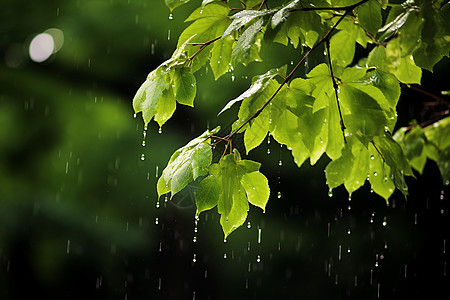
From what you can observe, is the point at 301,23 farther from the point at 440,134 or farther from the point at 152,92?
the point at 440,134

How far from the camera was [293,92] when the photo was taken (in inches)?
48.0

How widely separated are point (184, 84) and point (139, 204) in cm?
385

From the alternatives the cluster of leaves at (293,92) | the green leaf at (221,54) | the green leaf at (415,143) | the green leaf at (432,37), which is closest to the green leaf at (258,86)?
the cluster of leaves at (293,92)

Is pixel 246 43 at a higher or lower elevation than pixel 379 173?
higher

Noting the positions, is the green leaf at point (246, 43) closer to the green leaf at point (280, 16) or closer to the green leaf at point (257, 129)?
the green leaf at point (280, 16)

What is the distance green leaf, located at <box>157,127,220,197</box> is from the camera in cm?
117

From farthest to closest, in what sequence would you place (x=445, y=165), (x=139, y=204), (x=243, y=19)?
(x=139, y=204)
(x=445, y=165)
(x=243, y=19)

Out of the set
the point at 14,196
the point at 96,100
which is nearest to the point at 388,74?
the point at 96,100

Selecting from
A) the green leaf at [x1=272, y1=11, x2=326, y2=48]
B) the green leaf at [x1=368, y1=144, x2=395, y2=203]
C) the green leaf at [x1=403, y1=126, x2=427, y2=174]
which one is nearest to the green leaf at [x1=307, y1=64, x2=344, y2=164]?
the green leaf at [x1=272, y1=11, x2=326, y2=48]

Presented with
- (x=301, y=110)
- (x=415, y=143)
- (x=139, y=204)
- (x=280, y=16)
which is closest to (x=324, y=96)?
(x=301, y=110)

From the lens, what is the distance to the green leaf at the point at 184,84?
4.18 ft

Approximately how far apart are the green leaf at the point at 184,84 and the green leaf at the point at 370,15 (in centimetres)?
40

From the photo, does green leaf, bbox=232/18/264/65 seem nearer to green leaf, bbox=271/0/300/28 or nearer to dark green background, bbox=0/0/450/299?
green leaf, bbox=271/0/300/28

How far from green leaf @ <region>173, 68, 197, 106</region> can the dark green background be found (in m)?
3.10
